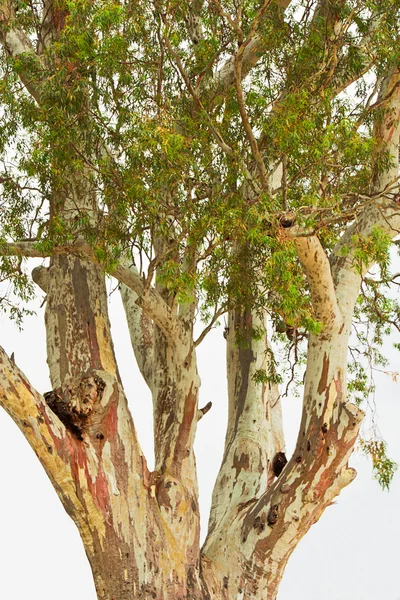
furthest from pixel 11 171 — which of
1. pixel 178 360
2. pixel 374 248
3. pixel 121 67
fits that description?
pixel 374 248

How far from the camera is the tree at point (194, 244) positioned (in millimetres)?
8148

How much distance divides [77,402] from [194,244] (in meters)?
1.76

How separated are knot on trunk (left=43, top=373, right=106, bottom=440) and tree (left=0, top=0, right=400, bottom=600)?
2cm

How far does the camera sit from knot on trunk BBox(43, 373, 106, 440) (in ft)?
27.0

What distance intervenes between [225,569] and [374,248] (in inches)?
132

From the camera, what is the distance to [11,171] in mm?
10039

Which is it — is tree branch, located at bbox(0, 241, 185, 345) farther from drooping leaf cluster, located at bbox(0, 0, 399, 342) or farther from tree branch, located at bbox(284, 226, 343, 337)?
tree branch, located at bbox(284, 226, 343, 337)

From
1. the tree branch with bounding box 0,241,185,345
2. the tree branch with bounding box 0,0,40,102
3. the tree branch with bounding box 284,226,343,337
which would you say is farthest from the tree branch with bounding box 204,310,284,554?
the tree branch with bounding box 0,0,40,102

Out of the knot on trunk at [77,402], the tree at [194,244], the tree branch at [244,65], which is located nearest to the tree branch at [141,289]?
the tree at [194,244]

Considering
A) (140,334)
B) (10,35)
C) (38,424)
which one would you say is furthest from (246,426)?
(10,35)

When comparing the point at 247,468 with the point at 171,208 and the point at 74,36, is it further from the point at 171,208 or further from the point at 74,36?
the point at 74,36

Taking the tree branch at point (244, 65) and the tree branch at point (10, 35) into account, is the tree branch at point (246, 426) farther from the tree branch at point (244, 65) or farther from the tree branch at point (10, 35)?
the tree branch at point (10, 35)

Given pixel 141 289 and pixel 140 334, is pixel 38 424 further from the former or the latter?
pixel 140 334

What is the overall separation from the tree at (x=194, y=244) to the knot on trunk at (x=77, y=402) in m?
0.02
